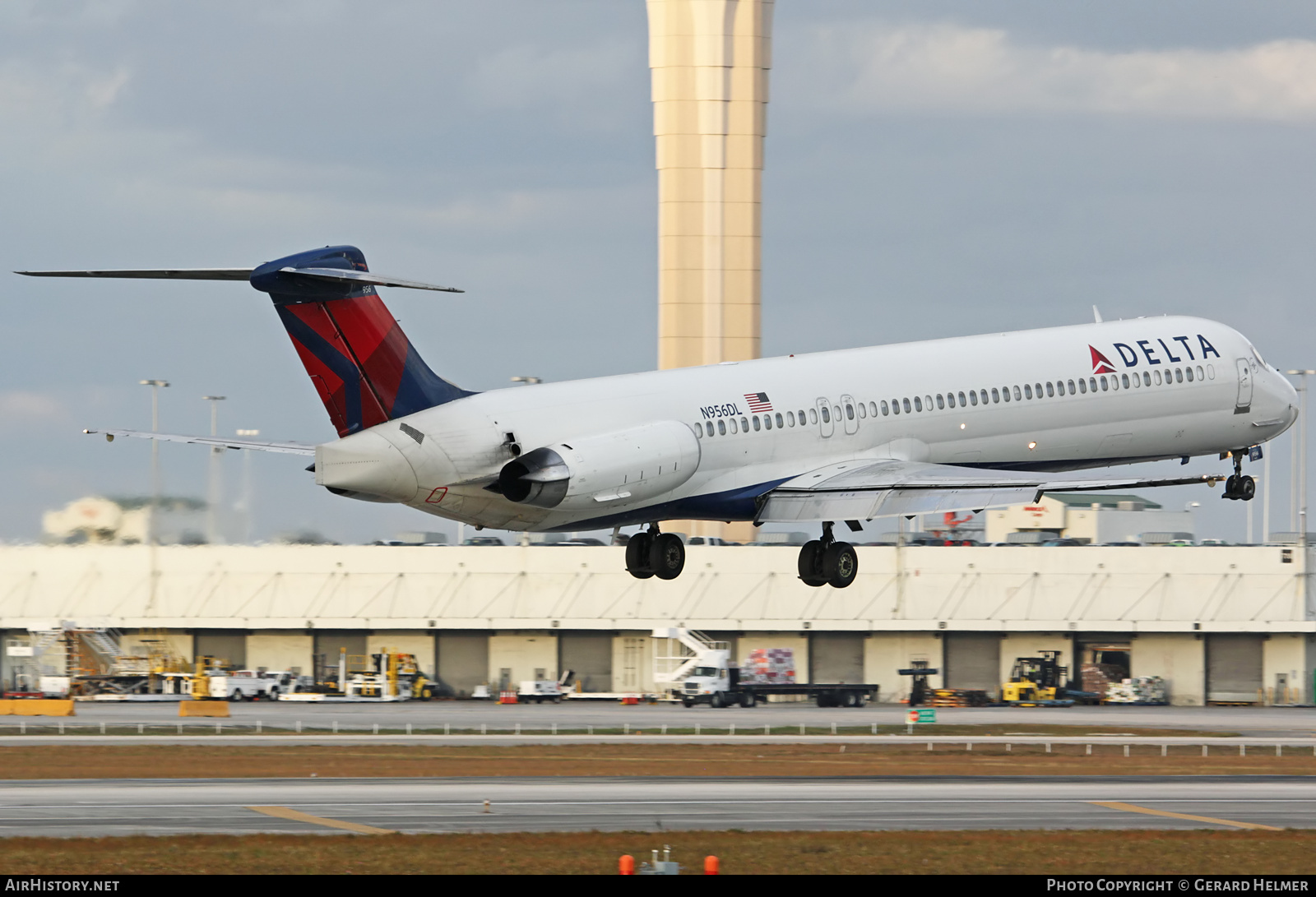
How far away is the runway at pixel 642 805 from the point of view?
42.2 m

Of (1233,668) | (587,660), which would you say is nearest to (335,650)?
(587,660)

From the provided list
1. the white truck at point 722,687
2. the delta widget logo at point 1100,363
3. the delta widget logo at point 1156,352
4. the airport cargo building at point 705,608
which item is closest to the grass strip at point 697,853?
the delta widget logo at point 1100,363

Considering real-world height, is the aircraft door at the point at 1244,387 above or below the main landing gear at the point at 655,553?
above

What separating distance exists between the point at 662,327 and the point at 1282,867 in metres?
81.4

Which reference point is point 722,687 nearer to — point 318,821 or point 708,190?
point 708,190

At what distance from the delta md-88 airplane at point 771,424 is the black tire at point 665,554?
0.16 feet

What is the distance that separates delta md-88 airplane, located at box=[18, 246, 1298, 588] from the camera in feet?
115

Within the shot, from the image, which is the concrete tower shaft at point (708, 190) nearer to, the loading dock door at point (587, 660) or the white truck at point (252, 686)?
the loading dock door at point (587, 660)

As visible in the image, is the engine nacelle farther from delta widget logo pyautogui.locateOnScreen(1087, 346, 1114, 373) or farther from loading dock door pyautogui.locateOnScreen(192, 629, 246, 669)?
loading dock door pyautogui.locateOnScreen(192, 629, 246, 669)

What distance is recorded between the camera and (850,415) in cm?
4144

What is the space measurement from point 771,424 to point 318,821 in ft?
42.1
